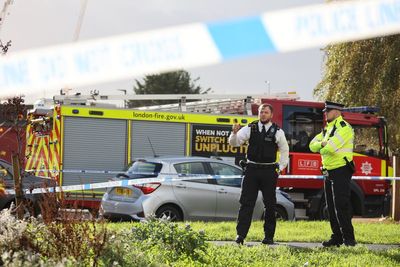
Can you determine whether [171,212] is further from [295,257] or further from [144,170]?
[295,257]

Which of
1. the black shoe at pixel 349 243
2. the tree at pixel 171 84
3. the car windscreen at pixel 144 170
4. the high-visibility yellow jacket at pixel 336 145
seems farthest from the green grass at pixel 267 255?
the tree at pixel 171 84

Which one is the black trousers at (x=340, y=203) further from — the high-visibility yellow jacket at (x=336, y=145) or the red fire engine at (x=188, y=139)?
the red fire engine at (x=188, y=139)

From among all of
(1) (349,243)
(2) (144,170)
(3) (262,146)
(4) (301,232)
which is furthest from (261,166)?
(2) (144,170)

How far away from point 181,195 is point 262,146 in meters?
3.98

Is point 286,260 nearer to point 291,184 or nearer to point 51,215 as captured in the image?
point 51,215

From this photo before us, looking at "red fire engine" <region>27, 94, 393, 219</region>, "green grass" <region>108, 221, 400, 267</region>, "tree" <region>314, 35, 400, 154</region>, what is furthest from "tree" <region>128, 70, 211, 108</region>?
"green grass" <region>108, 221, 400, 267</region>

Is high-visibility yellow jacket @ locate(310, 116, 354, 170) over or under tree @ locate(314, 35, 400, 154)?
under

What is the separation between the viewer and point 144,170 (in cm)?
1267

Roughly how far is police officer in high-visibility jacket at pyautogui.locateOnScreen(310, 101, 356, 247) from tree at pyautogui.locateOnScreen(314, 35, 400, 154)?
580 inches

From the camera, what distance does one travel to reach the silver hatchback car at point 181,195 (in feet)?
39.5

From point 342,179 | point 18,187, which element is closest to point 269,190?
point 342,179

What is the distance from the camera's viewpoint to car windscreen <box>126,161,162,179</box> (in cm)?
1252

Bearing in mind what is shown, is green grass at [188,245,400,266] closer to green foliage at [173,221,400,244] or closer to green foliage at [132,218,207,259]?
green foliage at [132,218,207,259]

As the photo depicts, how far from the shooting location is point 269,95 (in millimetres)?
17359
